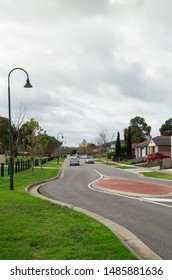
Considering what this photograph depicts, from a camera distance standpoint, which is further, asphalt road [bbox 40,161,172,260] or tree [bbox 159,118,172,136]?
tree [bbox 159,118,172,136]

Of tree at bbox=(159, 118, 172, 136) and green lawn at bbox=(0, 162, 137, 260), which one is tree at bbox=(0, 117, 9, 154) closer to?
tree at bbox=(159, 118, 172, 136)

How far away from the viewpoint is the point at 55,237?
7207 mm

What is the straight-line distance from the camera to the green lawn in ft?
19.6

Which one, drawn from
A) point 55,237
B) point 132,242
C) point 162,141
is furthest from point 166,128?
point 55,237

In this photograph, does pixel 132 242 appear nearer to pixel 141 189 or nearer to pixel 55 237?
pixel 55 237

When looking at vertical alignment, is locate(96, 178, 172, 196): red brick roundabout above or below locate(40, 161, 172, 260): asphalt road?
above

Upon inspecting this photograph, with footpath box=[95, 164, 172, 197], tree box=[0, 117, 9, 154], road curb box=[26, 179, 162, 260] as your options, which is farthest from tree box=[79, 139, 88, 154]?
road curb box=[26, 179, 162, 260]

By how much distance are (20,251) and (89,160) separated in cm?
5920

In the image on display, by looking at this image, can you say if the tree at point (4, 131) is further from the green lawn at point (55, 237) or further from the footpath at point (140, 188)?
the green lawn at point (55, 237)

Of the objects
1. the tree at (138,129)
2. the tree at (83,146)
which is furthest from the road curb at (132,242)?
the tree at (83,146)

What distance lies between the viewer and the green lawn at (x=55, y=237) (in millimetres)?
5984

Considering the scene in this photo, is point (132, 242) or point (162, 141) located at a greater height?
point (162, 141)

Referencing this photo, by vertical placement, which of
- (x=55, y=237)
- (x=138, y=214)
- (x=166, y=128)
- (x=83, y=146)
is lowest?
(x=138, y=214)
